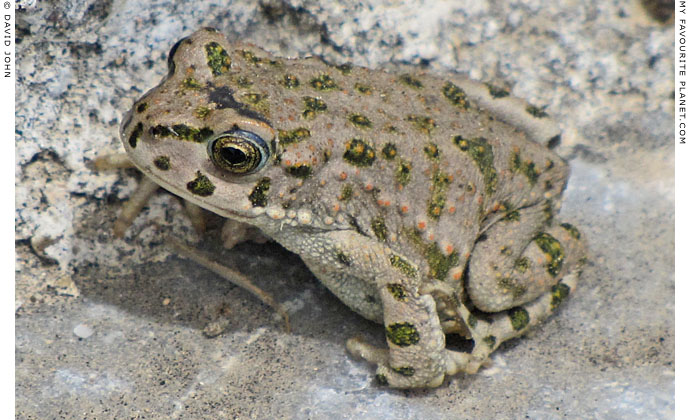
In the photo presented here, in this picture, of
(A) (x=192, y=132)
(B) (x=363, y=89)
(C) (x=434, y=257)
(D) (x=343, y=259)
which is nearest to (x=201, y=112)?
(A) (x=192, y=132)

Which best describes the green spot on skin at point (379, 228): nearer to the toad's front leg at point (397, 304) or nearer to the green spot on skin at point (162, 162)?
the toad's front leg at point (397, 304)

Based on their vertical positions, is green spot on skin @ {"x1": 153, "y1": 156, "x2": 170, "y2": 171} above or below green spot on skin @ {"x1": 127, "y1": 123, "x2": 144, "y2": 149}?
below

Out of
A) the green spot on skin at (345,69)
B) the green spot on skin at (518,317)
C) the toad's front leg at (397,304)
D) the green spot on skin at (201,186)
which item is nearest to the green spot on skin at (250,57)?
the green spot on skin at (345,69)

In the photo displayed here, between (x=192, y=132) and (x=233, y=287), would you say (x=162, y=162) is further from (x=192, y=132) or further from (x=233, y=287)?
(x=233, y=287)

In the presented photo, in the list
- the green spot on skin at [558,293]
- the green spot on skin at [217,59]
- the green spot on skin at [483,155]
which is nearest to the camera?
the green spot on skin at [217,59]

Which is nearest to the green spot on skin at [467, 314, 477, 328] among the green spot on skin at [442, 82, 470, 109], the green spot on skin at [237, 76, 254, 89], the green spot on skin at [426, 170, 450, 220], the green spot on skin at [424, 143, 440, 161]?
the green spot on skin at [426, 170, 450, 220]

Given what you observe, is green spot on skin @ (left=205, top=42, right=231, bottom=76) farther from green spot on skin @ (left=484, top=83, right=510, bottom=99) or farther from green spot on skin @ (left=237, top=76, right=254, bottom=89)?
green spot on skin @ (left=484, top=83, right=510, bottom=99)

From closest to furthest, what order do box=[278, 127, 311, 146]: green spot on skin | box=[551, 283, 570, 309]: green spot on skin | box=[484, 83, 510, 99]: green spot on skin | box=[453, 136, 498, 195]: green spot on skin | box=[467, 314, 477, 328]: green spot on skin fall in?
1. box=[278, 127, 311, 146]: green spot on skin
2. box=[453, 136, 498, 195]: green spot on skin
3. box=[467, 314, 477, 328]: green spot on skin
4. box=[551, 283, 570, 309]: green spot on skin
5. box=[484, 83, 510, 99]: green spot on skin
